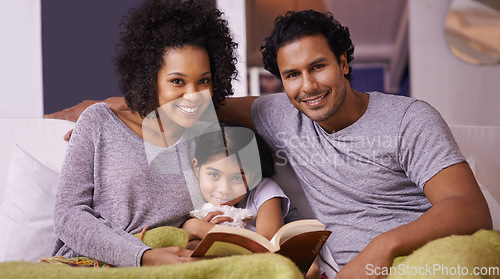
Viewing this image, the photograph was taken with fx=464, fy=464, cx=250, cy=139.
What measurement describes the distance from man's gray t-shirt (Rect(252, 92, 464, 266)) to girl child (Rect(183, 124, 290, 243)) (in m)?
0.15

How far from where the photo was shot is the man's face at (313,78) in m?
1.50

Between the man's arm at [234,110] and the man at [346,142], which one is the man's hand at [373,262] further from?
the man's arm at [234,110]

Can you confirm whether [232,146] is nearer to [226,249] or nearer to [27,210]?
[226,249]

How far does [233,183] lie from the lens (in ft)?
4.93

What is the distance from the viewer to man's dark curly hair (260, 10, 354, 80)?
1.55 metres

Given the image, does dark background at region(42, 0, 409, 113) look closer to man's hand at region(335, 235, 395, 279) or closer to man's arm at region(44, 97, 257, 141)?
man's arm at region(44, 97, 257, 141)

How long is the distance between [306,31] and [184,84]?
0.44m

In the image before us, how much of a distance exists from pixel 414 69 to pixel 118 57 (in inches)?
99.3

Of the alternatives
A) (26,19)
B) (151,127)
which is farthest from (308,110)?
(26,19)

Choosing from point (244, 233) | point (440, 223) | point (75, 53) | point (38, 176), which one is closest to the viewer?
point (244, 233)

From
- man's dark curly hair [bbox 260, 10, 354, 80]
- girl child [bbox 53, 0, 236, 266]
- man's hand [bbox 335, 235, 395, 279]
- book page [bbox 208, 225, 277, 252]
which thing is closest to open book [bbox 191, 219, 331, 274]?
book page [bbox 208, 225, 277, 252]

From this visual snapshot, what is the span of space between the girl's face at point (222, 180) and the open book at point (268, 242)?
0.41 m

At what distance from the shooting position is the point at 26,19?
2.79 meters

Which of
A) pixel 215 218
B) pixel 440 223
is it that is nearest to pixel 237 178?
pixel 215 218
